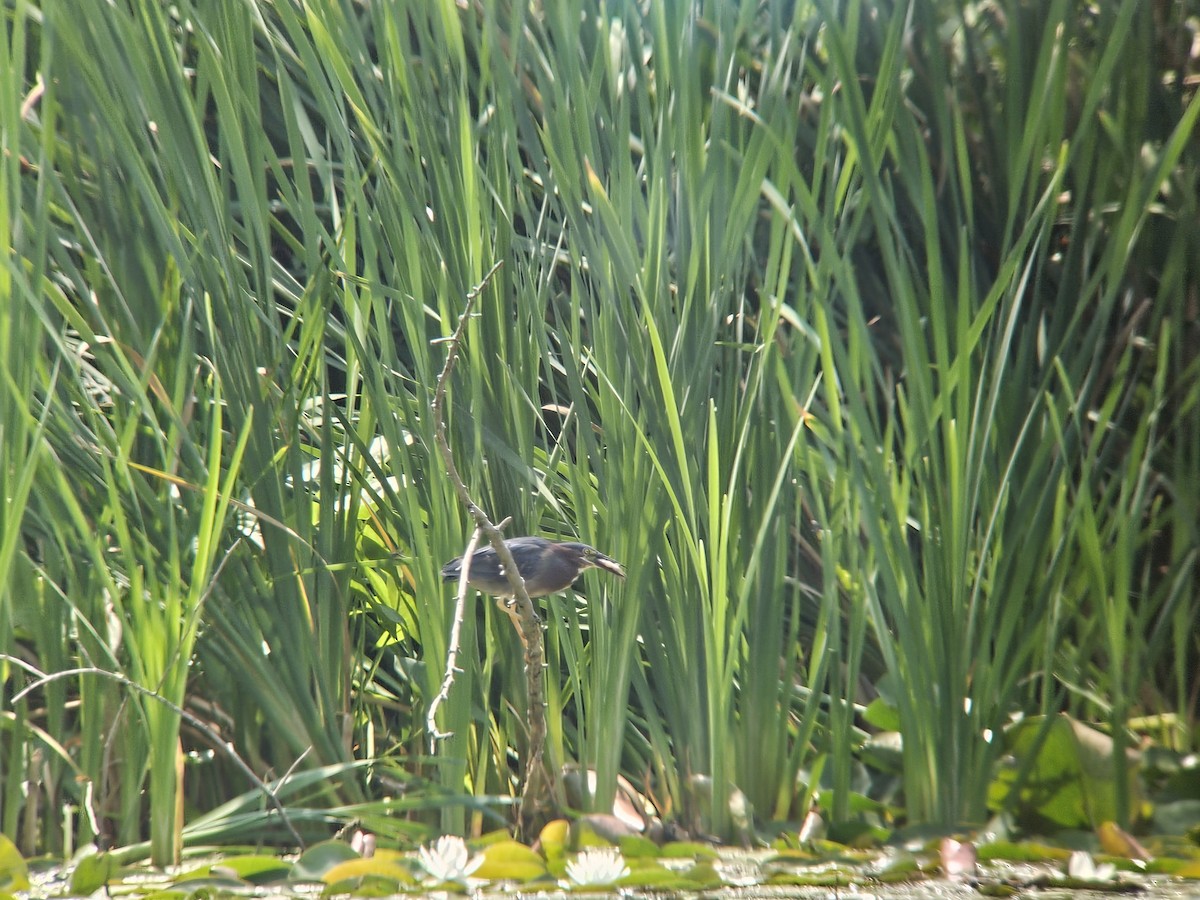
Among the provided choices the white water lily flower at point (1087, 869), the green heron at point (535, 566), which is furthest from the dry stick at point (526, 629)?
the white water lily flower at point (1087, 869)

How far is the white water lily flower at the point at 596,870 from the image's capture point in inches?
38.6

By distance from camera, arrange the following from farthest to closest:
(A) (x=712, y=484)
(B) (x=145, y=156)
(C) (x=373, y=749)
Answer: (C) (x=373, y=749), (B) (x=145, y=156), (A) (x=712, y=484)

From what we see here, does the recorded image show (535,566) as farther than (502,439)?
No

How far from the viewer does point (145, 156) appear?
129 centimetres

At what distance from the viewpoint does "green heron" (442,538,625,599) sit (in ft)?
3.38

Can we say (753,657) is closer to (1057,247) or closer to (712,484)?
(712,484)

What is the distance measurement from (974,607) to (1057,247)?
85cm

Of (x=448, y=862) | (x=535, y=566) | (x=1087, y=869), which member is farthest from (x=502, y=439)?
(x=1087, y=869)

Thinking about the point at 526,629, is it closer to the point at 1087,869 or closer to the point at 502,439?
the point at 502,439

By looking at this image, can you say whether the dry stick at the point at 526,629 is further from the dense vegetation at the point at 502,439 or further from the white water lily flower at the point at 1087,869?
the white water lily flower at the point at 1087,869

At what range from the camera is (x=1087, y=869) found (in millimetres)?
1039

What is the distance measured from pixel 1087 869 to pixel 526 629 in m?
0.59

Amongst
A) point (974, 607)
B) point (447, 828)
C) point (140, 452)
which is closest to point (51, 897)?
point (447, 828)

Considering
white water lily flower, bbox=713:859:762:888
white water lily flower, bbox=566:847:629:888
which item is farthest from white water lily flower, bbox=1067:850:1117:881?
white water lily flower, bbox=566:847:629:888
